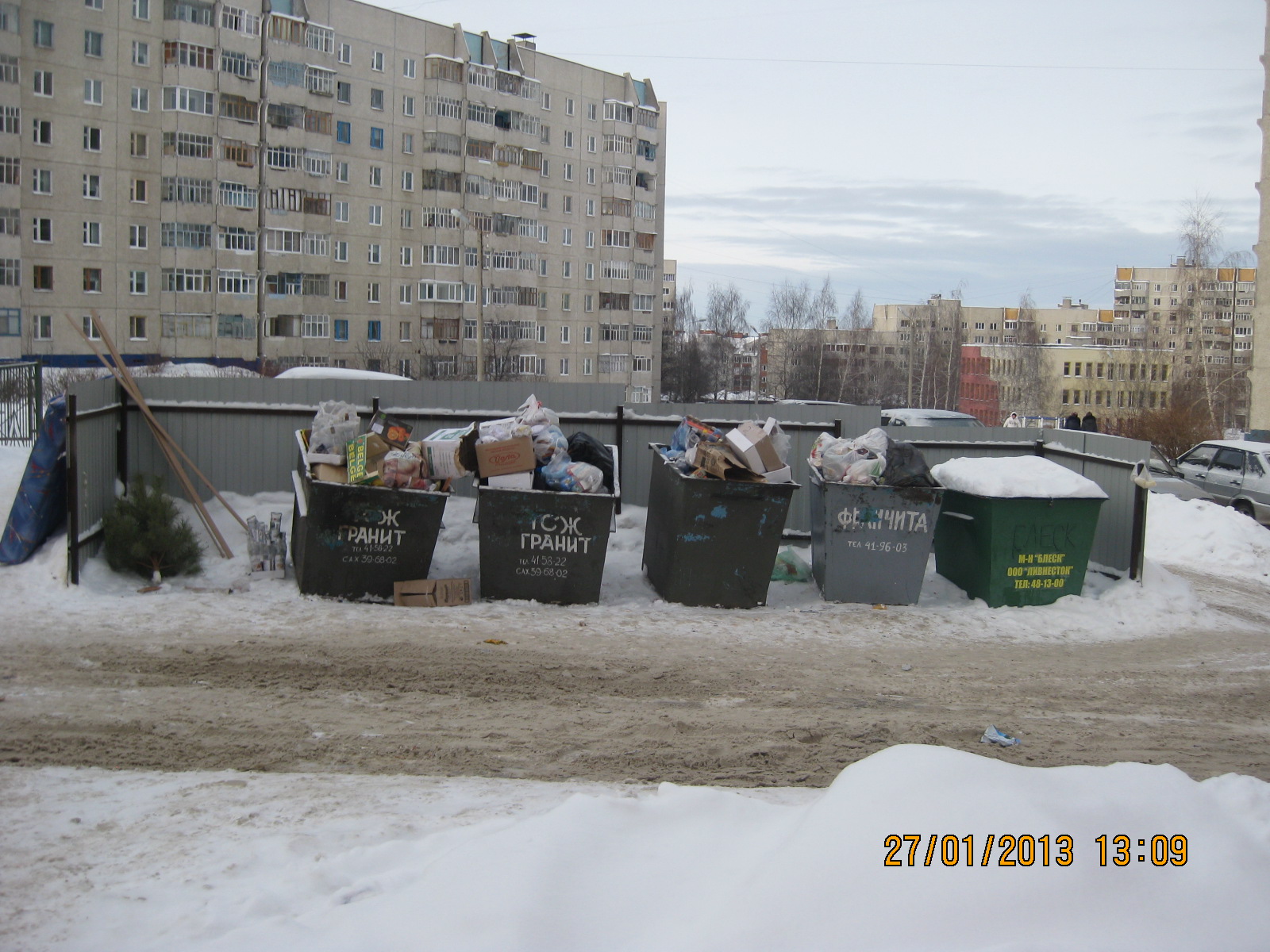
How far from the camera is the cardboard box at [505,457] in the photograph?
9156 mm

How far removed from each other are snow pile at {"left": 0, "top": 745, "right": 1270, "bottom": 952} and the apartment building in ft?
153

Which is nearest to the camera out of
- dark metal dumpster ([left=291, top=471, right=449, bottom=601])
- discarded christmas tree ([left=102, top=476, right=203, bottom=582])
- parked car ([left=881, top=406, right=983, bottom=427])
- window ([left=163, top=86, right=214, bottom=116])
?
dark metal dumpster ([left=291, top=471, right=449, bottom=601])

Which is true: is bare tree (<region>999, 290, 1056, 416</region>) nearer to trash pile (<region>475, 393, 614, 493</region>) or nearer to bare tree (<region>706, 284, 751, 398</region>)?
bare tree (<region>706, 284, 751, 398</region>)

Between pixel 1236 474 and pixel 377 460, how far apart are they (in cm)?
1639

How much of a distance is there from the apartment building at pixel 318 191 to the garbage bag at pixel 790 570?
40.8m

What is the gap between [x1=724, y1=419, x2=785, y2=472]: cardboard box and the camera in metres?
9.50

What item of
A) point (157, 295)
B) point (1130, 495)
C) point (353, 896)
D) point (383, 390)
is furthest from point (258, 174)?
point (353, 896)

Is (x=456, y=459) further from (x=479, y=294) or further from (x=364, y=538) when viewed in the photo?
(x=479, y=294)

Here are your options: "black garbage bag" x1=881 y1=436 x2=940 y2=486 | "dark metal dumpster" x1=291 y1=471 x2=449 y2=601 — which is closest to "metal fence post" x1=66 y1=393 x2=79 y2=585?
"dark metal dumpster" x1=291 y1=471 x2=449 y2=601

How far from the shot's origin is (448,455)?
927cm

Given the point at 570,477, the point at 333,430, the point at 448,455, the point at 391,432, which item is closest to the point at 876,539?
the point at 570,477

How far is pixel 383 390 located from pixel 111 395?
9.00ft

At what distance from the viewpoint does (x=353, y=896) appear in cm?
377

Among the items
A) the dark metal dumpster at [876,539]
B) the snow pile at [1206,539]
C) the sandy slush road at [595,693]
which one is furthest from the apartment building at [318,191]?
the sandy slush road at [595,693]
